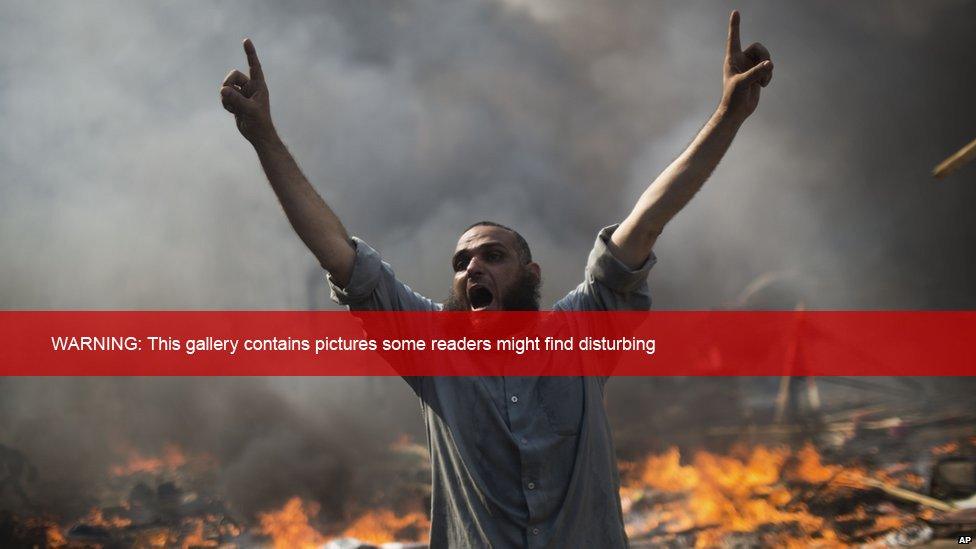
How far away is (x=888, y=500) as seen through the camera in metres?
12.9

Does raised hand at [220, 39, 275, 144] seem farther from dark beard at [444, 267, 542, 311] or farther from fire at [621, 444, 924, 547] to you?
fire at [621, 444, 924, 547]

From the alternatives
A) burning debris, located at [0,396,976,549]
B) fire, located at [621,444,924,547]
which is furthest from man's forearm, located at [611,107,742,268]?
fire, located at [621,444,924,547]

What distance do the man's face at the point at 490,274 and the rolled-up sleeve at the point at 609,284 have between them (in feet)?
0.70

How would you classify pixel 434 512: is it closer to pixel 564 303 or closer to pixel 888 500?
pixel 564 303

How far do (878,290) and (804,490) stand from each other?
4.38 meters

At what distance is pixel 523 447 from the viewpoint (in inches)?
91.3

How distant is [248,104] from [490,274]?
3.04 ft

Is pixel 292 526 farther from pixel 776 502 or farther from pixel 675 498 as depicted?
pixel 776 502

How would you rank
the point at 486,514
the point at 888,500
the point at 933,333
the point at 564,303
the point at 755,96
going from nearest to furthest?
the point at 486,514 < the point at 755,96 < the point at 564,303 < the point at 888,500 < the point at 933,333

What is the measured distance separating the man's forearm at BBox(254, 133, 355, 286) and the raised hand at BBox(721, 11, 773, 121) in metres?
1.21

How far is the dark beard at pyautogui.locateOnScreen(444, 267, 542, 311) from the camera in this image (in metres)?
2.73

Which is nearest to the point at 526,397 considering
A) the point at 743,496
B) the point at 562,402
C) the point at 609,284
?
the point at 562,402

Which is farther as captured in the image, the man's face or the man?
the man's face

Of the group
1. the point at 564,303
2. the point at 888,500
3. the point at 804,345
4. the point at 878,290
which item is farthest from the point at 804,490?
the point at 564,303
